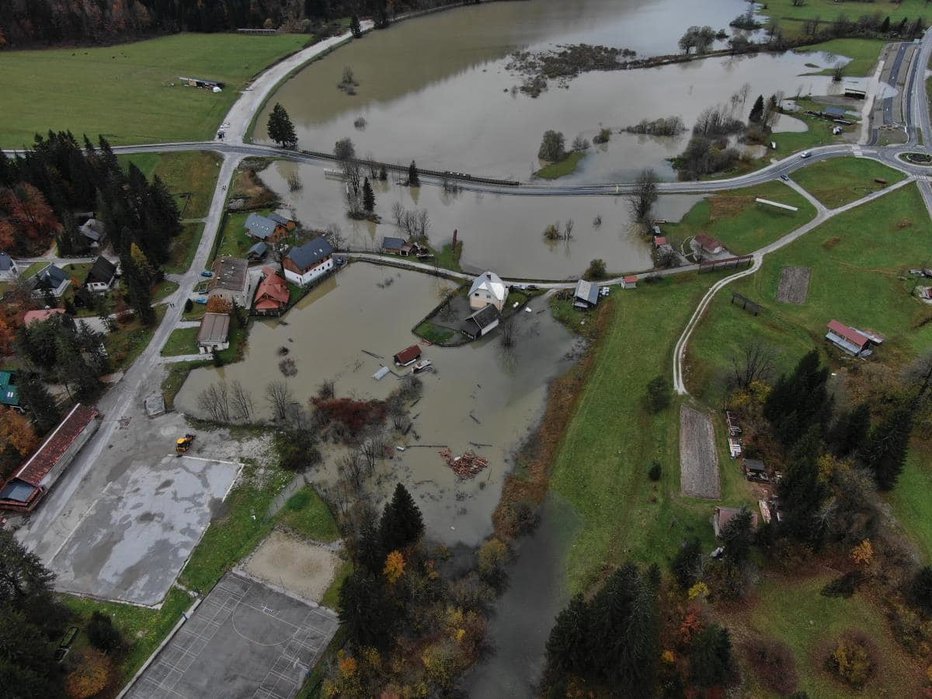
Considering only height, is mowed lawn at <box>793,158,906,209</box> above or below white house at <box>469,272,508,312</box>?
above

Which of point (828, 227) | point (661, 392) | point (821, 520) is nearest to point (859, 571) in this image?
point (821, 520)

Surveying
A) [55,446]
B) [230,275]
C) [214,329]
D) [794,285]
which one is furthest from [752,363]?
[55,446]

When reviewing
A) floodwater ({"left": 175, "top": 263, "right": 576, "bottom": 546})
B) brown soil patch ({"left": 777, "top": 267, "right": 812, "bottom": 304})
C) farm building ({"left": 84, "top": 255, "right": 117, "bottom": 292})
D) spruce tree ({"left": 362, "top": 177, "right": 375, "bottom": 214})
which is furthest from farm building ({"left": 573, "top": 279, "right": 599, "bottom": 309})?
farm building ({"left": 84, "top": 255, "right": 117, "bottom": 292})

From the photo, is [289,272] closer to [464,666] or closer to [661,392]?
[661,392]

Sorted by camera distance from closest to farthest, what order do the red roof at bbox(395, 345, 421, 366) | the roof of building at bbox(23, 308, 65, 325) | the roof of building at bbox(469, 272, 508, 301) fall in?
the red roof at bbox(395, 345, 421, 366) < the roof of building at bbox(23, 308, 65, 325) < the roof of building at bbox(469, 272, 508, 301)

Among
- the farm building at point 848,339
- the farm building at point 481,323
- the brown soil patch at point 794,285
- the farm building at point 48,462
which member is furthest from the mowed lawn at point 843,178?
the farm building at point 48,462

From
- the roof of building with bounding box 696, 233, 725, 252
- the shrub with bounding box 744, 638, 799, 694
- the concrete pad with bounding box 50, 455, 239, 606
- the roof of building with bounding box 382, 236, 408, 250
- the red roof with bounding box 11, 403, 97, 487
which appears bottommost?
the shrub with bounding box 744, 638, 799, 694

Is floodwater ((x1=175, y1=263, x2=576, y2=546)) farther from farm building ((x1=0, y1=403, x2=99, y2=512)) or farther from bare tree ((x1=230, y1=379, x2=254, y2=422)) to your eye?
farm building ((x1=0, y1=403, x2=99, y2=512))
